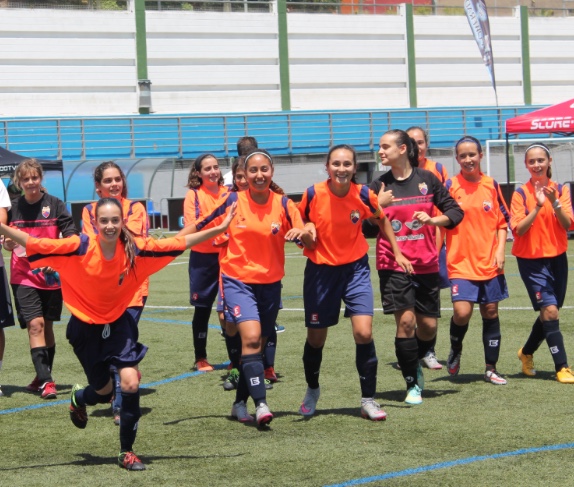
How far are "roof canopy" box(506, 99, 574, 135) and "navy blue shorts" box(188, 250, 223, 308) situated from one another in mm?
13634

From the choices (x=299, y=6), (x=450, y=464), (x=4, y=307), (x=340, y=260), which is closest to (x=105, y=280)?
(x=340, y=260)

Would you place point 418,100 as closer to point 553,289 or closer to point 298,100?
point 298,100

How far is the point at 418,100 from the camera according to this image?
4381 centimetres

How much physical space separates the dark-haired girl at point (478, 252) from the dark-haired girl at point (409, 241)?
559 mm

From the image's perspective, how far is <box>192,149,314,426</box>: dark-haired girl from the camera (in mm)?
7203

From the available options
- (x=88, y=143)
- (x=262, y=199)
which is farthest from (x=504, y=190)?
(x=262, y=199)

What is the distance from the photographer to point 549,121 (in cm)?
2169

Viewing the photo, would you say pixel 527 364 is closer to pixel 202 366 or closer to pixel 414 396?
pixel 414 396

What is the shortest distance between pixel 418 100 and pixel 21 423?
1487 inches

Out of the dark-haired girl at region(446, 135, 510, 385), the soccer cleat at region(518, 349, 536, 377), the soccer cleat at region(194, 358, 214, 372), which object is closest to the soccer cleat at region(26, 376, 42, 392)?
the soccer cleat at region(194, 358, 214, 372)

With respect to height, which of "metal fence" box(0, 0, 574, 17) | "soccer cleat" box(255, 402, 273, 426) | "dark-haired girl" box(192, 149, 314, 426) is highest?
"metal fence" box(0, 0, 574, 17)

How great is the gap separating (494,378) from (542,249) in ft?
3.77

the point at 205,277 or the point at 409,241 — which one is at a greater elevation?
the point at 409,241

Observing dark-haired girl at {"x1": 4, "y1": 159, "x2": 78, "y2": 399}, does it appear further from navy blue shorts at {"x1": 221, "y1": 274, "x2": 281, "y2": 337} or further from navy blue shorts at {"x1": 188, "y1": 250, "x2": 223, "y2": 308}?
navy blue shorts at {"x1": 221, "y1": 274, "x2": 281, "y2": 337}
